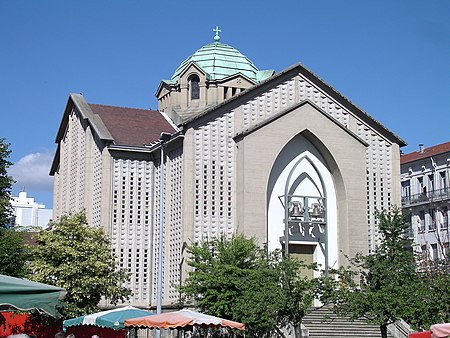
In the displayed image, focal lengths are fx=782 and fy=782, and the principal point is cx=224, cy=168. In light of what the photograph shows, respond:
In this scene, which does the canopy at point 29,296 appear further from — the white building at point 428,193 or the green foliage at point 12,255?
the white building at point 428,193

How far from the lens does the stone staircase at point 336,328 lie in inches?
1497

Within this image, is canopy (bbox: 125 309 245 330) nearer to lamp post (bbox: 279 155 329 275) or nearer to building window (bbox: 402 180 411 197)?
lamp post (bbox: 279 155 329 275)

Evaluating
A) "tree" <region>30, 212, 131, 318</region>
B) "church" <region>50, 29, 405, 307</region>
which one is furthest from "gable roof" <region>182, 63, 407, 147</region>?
"tree" <region>30, 212, 131, 318</region>

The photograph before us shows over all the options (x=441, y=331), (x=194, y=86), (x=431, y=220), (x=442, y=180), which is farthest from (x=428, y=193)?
(x=441, y=331)

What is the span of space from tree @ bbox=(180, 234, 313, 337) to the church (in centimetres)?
267

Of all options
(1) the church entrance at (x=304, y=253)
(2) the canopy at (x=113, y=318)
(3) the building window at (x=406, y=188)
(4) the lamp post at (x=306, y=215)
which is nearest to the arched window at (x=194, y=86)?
(4) the lamp post at (x=306, y=215)

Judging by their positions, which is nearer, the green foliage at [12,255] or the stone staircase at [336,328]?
the green foliage at [12,255]

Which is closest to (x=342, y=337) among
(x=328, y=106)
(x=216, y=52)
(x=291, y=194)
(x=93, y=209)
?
(x=291, y=194)

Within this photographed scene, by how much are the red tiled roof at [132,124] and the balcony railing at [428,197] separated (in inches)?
849

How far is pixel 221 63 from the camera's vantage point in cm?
5000

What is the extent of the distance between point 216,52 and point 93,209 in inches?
522

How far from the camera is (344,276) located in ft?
105

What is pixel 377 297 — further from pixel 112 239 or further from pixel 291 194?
pixel 112 239

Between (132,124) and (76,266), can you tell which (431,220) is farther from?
(76,266)
